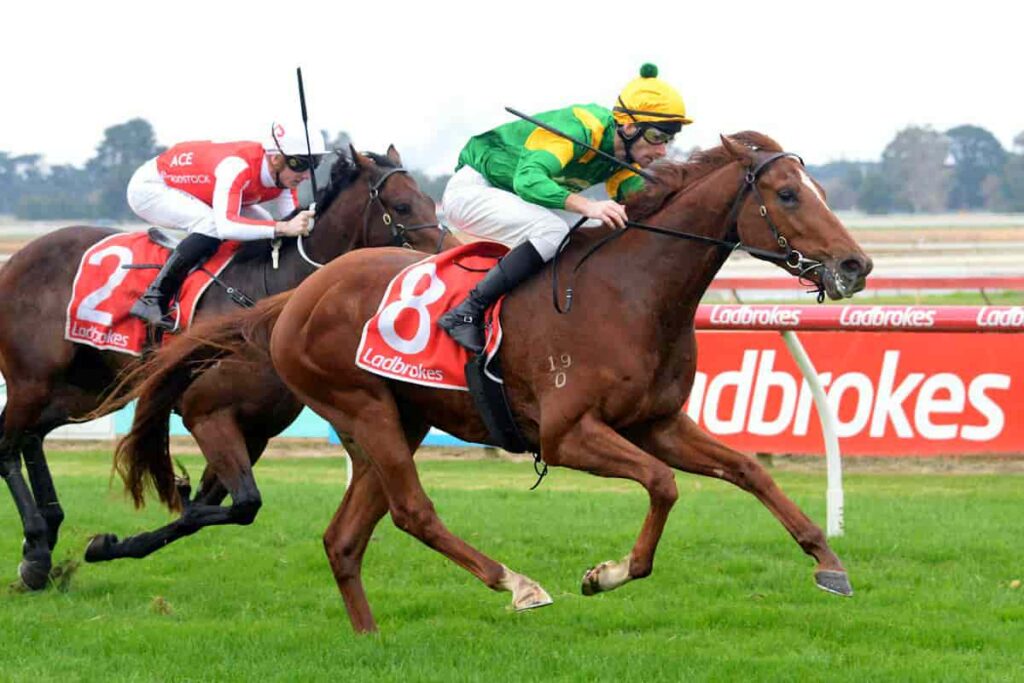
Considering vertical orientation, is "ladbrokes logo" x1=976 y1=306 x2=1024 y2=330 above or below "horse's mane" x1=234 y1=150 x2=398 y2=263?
below

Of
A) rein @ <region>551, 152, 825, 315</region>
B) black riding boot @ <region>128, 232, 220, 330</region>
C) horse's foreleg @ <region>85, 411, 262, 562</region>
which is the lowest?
horse's foreleg @ <region>85, 411, 262, 562</region>

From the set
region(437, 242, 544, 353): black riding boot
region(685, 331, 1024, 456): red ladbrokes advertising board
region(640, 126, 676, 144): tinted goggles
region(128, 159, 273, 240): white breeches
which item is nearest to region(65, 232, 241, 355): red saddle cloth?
region(128, 159, 273, 240): white breeches

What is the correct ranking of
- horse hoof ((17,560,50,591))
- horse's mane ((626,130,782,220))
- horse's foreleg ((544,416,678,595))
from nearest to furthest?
horse's foreleg ((544,416,678,595)) → horse's mane ((626,130,782,220)) → horse hoof ((17,560,50,591))

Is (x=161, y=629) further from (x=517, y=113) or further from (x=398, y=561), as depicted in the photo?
(x=517, y=113)

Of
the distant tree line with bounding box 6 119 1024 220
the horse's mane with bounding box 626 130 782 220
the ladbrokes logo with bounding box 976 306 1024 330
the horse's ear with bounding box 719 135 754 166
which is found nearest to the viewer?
the horse's ear with bounding box 719 135 754 166

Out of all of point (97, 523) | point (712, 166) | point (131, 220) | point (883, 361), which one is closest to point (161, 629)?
point (712, 166)

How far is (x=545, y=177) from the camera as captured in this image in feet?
17.0

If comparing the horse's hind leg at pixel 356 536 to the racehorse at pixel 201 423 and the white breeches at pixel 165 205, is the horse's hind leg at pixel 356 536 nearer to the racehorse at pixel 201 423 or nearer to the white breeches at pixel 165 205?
the racehorse at pixel 201 423

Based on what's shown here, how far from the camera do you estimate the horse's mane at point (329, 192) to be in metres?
6.75

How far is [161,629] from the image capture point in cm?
539

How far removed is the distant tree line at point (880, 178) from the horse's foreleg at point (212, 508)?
1651 inches

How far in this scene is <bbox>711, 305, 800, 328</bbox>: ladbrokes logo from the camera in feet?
25.3

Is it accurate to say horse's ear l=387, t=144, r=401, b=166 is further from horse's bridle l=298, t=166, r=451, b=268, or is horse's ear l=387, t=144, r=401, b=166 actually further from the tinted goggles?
the tinted goggles

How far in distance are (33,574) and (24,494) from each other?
0.44 m
